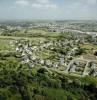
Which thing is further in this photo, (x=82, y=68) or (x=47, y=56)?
(x=47, y=56)

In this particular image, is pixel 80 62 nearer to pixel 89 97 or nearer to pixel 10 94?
pixel 89 97

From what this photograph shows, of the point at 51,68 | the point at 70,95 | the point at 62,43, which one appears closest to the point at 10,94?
the point at 70,95

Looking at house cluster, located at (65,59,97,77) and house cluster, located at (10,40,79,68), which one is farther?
house cluster, located at (10,40,79,68)

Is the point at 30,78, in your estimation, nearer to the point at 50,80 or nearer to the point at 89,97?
the point at 50,80

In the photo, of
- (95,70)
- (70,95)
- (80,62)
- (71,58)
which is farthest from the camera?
(71,58)

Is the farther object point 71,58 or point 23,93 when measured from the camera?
point 71,58

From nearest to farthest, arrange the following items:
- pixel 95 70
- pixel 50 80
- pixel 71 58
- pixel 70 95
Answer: pixel 70 95 < pixel 50 80 < pixel 95 70 < pixel 71 58

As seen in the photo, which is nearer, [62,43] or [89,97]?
[89,97]

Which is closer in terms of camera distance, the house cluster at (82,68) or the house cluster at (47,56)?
the house cluster at (82,68)

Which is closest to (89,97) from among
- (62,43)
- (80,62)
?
(80,62)
